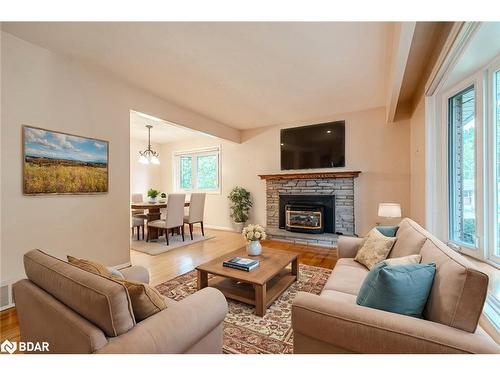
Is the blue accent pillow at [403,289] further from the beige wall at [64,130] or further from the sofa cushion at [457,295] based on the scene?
the beige wall at [64,130]

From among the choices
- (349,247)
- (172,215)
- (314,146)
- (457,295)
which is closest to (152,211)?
(172,215)

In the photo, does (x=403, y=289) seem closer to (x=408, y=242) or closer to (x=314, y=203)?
(x=408, y=242)

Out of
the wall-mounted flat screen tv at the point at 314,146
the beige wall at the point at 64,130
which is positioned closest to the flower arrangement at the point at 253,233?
the beige wall at the point at 64,130

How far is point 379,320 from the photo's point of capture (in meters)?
0.95

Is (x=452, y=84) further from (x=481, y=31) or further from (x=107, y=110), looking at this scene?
(x=107, y=110)

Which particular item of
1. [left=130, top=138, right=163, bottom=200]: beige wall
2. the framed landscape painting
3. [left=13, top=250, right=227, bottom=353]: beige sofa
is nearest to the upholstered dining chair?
the framed landscape painting

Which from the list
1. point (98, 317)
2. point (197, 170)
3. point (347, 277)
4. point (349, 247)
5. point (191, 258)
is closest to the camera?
point (98, 317)

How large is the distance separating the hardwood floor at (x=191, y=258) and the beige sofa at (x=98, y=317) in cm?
123

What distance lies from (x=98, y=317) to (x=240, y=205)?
4.65 m

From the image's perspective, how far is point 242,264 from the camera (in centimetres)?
215

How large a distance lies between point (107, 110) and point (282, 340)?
327cm

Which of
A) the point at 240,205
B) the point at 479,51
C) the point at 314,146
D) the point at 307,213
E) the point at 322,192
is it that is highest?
the point at 479,51

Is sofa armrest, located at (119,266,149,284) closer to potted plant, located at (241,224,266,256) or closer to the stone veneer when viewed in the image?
potted plant, located at (241,224,266,256)

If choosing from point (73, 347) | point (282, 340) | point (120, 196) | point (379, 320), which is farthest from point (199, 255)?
point (379, 320)
